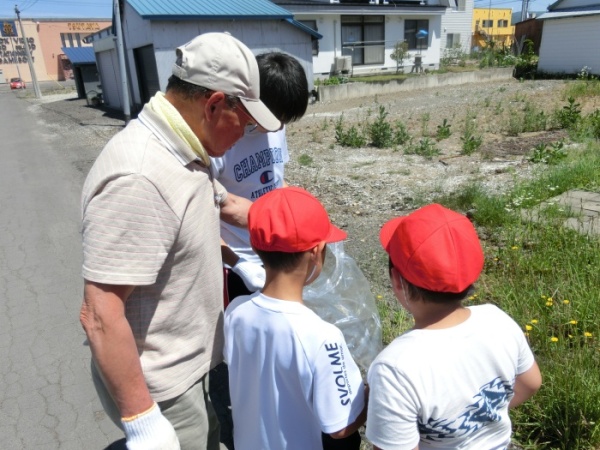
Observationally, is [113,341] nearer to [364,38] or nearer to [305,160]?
[305,160]

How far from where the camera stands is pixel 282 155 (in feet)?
8.22

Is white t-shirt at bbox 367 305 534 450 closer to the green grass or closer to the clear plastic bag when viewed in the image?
the green grass

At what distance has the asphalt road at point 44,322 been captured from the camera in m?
2.59

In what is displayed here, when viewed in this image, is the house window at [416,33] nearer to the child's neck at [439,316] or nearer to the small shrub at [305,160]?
Result: the small shrub at [305,160]

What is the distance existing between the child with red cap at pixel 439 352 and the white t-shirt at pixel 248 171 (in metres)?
1.15

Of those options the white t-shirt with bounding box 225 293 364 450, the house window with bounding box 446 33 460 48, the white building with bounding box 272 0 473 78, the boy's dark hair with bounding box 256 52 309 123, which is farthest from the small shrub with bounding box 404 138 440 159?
the house window with bounding box 446 33 460 48

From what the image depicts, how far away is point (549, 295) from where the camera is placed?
116 inches

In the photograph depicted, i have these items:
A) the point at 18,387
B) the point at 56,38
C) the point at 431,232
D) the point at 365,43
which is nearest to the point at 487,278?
the point at 431,232

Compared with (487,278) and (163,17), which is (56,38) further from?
(487,278)

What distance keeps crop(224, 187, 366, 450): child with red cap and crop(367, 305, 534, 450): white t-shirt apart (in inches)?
4.6

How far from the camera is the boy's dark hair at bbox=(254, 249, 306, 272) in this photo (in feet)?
4.51

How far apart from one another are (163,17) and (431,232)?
48.0 feet

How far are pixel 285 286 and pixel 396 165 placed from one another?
20.6 feet

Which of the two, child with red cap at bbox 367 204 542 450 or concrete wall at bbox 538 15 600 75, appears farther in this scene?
concrete wall at bbox 538 15 600 75
